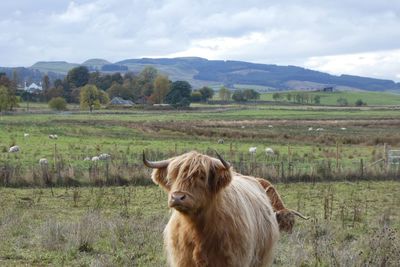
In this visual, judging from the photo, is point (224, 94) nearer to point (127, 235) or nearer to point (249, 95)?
point (249, 95)

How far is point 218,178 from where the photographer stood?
21.9 feet

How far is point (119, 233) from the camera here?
11.5 metres

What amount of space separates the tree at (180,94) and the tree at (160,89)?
11705 millimetres

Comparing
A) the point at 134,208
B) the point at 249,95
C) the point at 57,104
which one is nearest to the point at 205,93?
the point at 249,95

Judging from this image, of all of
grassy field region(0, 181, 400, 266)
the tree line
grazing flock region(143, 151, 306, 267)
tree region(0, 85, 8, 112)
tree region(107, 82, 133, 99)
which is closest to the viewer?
grazing flock region(143, 151, 306, 267)

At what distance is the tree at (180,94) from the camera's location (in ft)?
411

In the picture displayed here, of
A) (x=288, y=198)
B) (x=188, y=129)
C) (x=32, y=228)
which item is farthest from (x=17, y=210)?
(x=188, y=129)

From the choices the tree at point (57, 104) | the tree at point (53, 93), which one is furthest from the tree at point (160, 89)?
the tree at point (57, 104)

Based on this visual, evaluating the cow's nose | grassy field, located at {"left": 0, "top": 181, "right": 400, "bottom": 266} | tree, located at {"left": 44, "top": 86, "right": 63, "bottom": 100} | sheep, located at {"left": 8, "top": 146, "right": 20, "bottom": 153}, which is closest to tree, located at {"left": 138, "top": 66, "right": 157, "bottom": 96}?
tree, located at {"left": 44, "top": 86, "right": 63, "bottom": 100}

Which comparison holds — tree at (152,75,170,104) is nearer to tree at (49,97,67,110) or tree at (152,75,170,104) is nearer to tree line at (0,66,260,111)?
tree line at (0,66,260,111)

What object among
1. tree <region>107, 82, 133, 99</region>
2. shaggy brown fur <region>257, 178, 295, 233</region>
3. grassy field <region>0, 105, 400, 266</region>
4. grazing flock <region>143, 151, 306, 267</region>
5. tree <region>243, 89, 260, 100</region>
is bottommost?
tree <region>243, 89, 260, 100</region>

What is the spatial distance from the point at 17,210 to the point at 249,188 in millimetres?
9083

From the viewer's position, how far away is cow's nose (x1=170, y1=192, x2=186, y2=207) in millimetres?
6137

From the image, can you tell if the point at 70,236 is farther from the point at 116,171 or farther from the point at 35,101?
the point at 35,101
